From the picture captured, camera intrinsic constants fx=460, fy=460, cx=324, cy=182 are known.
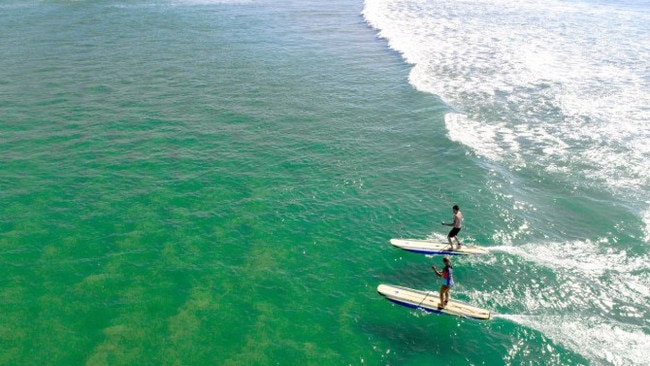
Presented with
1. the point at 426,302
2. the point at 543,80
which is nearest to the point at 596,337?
the point at 426,302

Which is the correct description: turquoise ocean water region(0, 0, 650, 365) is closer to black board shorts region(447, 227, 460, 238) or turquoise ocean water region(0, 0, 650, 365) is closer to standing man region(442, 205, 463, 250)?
standing man region(442, 205, 463, 250)

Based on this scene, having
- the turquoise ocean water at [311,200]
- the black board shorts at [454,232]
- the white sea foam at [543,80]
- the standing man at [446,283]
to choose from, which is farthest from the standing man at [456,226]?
the white sea foam at [543,80]

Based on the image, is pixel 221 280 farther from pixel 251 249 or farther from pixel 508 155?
pixel 508 155

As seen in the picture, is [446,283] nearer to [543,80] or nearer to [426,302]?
[426,302]

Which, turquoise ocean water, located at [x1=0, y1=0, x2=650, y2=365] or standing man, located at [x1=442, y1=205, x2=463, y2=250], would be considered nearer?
turquoise ocean water, located at [x1=0, y1=0, x2=650, y2=365]

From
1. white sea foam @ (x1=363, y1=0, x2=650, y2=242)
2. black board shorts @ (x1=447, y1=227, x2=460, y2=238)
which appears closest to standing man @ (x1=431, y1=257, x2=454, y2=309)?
black board shorts @ (x1=447, y1=227, x2=460, y2=238)

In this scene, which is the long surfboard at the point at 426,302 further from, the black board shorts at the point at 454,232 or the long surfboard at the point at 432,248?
the black board shorts at the point at 454,232
